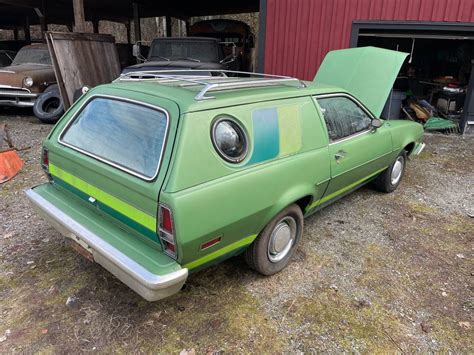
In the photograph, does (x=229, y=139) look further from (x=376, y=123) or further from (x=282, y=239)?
(x=376, y=123)

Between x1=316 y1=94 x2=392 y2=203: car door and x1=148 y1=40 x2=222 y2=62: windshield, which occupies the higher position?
x1=148 y1=40 x2=222 y2=62: windshield

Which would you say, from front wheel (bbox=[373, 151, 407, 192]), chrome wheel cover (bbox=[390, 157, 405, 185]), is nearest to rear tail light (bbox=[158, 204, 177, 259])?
front wheel (bbox=[373, 151, 407, 192])

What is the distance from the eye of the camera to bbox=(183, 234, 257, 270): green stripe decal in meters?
2.37

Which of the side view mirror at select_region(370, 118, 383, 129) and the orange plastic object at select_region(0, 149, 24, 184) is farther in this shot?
the orange plastic object at select_region(0, 149, 24, 184)

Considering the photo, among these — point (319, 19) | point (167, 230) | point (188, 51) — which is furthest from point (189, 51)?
point (167, 230)

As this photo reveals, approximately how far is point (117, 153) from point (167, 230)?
2.40 ft

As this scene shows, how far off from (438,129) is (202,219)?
791 centimetres

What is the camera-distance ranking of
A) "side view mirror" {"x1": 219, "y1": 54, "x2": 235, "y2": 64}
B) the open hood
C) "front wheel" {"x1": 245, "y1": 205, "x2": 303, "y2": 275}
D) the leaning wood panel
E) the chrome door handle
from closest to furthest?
"front wheel" {"x1": 245, "y1": 205, "x2": 303, "y2": 275} < the chrome door handle < the open hood < the leaning wood panel < "side view mirror" {"x1": 219, "y1": 54, "x2": 235, "y2": 64}

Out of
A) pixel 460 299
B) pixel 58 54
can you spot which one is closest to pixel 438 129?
pixel 460 299

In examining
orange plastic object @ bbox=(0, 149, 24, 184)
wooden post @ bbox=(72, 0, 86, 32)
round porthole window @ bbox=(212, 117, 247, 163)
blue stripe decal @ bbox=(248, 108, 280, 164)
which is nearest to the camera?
round porthole window @ bbox=(212, 117, 247, 163)

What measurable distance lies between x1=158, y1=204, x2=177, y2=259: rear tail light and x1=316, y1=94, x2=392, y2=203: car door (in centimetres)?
177

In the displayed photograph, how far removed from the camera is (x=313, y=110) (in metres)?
3.26

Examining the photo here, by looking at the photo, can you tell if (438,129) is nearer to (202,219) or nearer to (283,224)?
(283,224)

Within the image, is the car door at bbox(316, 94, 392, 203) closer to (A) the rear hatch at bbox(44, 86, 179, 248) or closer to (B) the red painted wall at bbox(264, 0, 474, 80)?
(A) the rear hatch at bbox(44, 86, 179, 248)
